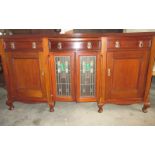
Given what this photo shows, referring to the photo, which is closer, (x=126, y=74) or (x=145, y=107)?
(x=126, y=74)

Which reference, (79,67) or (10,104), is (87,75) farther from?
(10,104)

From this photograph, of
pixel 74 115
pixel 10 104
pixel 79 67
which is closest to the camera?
pixel 79 67

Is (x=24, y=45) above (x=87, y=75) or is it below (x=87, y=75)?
above

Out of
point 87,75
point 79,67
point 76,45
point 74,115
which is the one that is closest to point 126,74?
point 87,75

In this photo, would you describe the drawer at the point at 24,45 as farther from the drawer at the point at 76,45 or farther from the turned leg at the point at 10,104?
the turned leg at the point at 10,104

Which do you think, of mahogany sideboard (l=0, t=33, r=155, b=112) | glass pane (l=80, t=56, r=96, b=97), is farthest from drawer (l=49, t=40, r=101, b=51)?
glass pane (l=80, t=56, r=96, b=97)

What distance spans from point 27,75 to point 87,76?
2.65ft

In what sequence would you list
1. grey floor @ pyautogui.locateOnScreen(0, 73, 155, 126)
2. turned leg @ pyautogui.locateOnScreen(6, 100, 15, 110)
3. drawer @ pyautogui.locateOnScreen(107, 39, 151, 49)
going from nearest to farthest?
drawer @ pyautogui.locateOnScreen(107, 39, 151, 49) < grey floor @ pyautogui.locateOnScreen(0, 73, 155, 126) < turned leg @ pyautogui.locateOnScreen(6, 100, 15, 110)

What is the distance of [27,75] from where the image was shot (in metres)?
2.02

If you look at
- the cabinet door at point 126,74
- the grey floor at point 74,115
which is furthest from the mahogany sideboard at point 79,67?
the grey floor at point 74,115

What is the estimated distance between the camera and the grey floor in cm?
191

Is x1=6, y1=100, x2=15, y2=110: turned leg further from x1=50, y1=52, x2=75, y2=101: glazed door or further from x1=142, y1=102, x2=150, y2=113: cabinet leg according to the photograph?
x1=142, y1=102, x2=150, y2=113: cabinet leg
